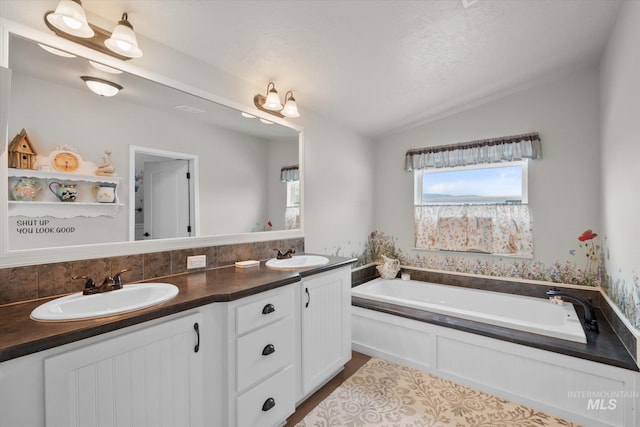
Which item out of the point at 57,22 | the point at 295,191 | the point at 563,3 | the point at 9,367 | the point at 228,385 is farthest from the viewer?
the point at 295,191

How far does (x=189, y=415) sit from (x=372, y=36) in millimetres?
Answer: 2289

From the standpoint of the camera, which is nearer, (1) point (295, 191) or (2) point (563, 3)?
(2) point (563, 3)

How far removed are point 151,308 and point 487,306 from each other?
9.91 ft

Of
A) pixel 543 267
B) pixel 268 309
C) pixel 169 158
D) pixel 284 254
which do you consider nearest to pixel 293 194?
pixel 284 254

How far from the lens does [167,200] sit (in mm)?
1767

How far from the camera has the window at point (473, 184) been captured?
300cm

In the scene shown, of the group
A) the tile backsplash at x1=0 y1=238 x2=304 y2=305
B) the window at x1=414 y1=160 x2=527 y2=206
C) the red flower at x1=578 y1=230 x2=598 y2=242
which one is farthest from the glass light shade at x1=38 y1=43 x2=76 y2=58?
the red flower at x1=578 y1=230 x2=598 y2=242

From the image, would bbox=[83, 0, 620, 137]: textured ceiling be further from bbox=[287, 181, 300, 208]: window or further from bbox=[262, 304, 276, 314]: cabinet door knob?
bbox=[262, 304, 276, 314]: cabinet door knob

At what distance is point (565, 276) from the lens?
9.02 ft

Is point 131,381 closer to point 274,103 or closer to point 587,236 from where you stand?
point 274,103

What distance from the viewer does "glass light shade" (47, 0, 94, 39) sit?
1256 mm

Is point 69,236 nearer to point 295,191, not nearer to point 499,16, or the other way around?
point 295,191

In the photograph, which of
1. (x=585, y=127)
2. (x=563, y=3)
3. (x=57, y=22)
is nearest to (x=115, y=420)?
(x=57, y=22)

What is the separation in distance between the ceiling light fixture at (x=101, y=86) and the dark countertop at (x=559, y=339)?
2.41 metres
